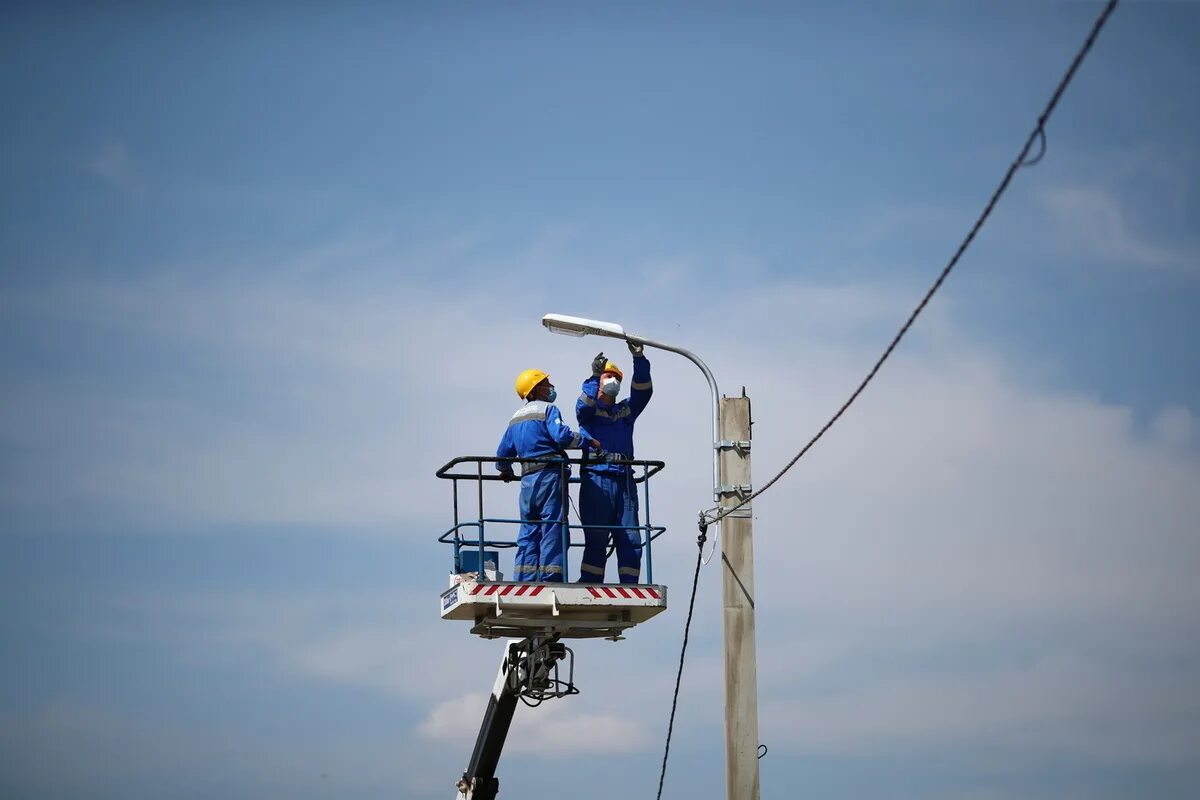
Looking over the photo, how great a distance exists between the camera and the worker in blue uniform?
1839cm

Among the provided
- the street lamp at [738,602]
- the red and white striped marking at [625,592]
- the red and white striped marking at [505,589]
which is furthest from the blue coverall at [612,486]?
the street lamp at [738,602]

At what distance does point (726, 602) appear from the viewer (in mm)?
15391

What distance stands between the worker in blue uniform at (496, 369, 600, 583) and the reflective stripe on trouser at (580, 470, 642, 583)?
464 millimetres

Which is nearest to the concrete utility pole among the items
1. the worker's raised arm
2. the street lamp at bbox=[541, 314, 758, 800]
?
the street lamp at bbox=[541, 314, 758, 800]

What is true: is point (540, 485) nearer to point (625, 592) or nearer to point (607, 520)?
point (607, 520)

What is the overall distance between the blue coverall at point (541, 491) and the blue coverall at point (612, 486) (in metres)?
0.42

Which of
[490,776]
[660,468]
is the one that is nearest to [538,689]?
[490,776]

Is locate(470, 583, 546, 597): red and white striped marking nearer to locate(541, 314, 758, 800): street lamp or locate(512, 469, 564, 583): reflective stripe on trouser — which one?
locate(512, 469, 564, 583): reflective stripe on trouser

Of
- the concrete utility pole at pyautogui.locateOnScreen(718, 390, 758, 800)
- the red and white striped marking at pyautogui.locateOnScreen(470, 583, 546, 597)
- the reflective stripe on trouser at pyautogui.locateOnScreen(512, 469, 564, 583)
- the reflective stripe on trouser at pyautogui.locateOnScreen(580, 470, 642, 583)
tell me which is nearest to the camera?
the concrete utility pole at pyautogui.locateOnScreen(718, 390, 758, 800)

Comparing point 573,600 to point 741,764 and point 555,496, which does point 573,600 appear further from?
point 741,764

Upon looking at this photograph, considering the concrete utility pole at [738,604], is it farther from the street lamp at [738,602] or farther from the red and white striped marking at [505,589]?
the red and white striped marking at [505,589]

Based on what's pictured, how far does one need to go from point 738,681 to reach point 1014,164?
261 inches

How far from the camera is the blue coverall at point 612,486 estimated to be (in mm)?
18734

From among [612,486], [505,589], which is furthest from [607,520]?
[505,589]
